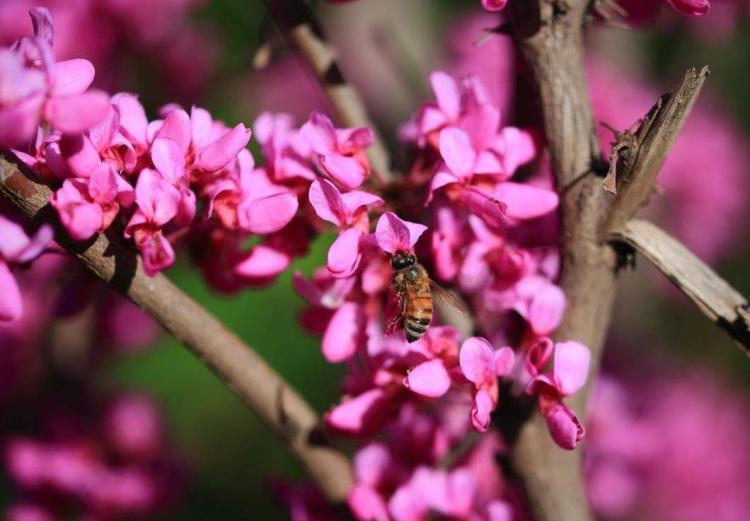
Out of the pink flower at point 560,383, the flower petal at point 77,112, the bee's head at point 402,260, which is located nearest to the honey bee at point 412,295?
the bee's head at point 402,260

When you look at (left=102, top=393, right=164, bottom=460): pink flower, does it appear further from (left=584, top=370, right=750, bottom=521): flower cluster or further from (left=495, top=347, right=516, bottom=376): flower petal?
(left=495, top=347, right=516, bottom=376): flower petal

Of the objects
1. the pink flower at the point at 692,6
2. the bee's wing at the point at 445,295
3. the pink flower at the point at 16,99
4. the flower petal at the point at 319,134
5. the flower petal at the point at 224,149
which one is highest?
the pink flower at the point at 16,99

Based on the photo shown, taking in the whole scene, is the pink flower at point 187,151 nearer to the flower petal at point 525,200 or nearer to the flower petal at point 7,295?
the flower petal at point 7,295

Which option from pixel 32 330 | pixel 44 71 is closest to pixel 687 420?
pixel 32 330

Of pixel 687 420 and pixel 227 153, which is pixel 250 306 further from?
pixel 227 153

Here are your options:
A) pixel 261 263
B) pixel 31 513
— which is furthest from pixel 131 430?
pixel 261 263

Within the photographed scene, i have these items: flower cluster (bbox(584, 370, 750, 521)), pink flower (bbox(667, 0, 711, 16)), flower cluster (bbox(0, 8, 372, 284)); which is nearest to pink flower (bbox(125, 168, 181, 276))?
flower cluster (bbox(0, 8, 372, 284))
